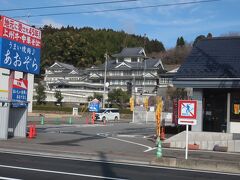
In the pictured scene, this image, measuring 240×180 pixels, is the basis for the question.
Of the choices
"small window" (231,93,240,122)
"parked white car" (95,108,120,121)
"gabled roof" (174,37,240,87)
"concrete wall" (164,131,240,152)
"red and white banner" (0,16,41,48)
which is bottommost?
"concrete wall" (164,131,240,152)

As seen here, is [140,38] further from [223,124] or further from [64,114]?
[223,124]

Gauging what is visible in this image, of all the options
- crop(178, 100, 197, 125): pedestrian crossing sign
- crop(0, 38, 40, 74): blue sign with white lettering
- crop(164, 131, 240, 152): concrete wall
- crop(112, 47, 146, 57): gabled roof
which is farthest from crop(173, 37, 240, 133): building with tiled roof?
crop(112, 47, 146, 57): gabled roof

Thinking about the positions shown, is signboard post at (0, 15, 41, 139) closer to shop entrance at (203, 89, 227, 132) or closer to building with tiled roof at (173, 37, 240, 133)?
building with tiled roof at (173, 37, 240, 133)

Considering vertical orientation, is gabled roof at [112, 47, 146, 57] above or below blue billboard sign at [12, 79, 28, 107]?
above

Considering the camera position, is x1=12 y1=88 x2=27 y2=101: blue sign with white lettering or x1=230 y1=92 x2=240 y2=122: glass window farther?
x1=12 y1=88 x2=27 y2=101: blue sign with white lettering

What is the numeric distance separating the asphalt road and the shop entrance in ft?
29.9

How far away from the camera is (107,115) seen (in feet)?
188

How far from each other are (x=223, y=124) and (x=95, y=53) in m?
86.8

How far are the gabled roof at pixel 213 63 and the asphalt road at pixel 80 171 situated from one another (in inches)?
338

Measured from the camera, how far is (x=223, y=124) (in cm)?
2239

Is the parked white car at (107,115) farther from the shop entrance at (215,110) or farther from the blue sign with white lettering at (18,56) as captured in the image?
the shop entrance at (215,110)

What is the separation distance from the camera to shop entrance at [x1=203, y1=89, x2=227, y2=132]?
73.4ft

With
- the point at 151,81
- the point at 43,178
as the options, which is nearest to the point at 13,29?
the point at 43,178

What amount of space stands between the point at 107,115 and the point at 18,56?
35338 mm
